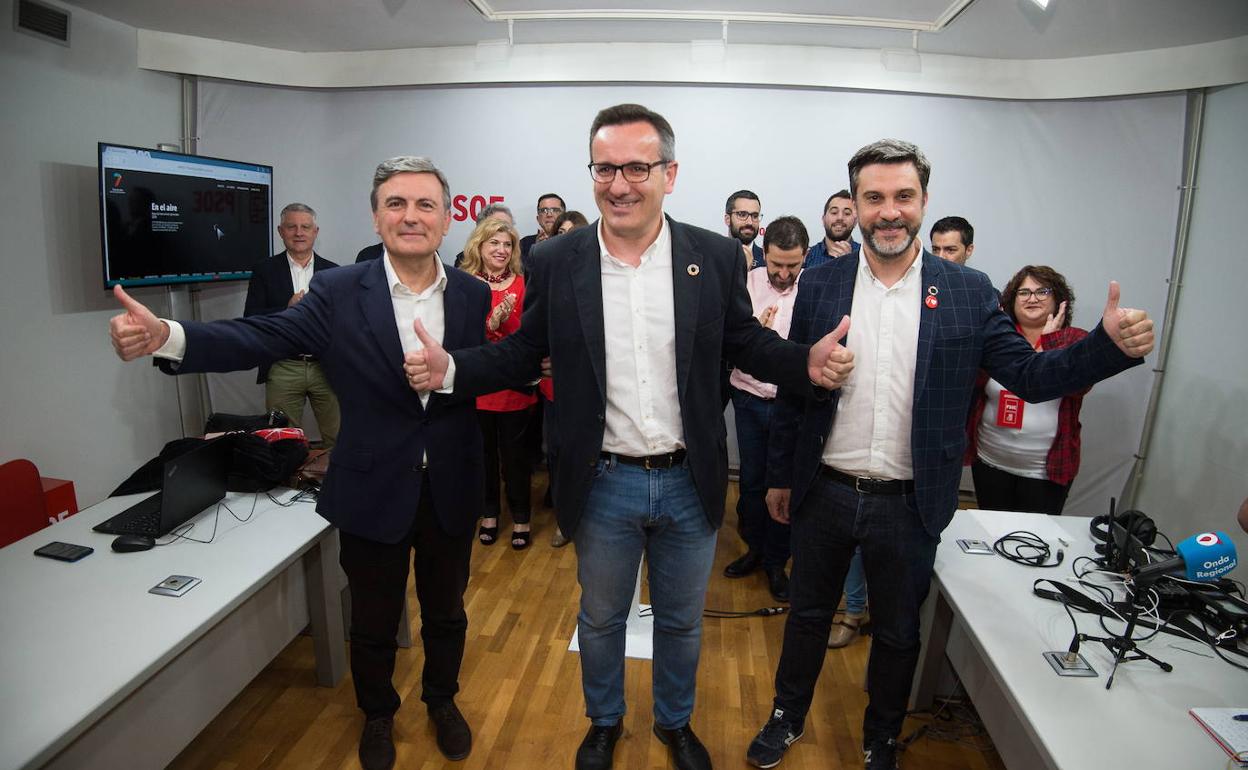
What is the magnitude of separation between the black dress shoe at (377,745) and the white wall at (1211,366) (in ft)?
13.1

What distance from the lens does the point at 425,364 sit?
5.49 feet

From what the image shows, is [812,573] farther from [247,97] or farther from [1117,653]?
[247,97]

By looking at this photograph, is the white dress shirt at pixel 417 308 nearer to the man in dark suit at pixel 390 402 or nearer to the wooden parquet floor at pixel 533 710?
the man in dark suit at pixel 390 402

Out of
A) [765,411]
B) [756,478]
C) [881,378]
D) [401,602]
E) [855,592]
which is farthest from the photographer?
[756,478]

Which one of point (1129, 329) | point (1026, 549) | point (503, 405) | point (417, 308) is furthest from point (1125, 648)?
point (503, 405)

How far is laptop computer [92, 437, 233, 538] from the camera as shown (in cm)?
197

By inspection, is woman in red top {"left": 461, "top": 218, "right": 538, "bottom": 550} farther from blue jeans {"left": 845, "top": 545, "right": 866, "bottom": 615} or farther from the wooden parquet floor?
blue jeans {"left": 845, "top": 545, "right": 866, "bottom": 615}

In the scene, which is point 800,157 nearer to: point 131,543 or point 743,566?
point 743,566

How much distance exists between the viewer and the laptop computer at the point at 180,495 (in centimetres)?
197

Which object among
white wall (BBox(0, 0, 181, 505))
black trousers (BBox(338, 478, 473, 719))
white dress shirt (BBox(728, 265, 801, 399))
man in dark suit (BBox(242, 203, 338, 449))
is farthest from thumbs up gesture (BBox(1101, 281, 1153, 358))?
white wall (BBox(0, 0, 181, 505))

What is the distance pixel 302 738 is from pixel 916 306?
2.38m

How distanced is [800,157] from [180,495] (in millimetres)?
4156

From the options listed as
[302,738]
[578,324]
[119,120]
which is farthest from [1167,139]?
[119,120]

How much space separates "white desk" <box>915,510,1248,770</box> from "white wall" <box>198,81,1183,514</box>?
3.05 m
